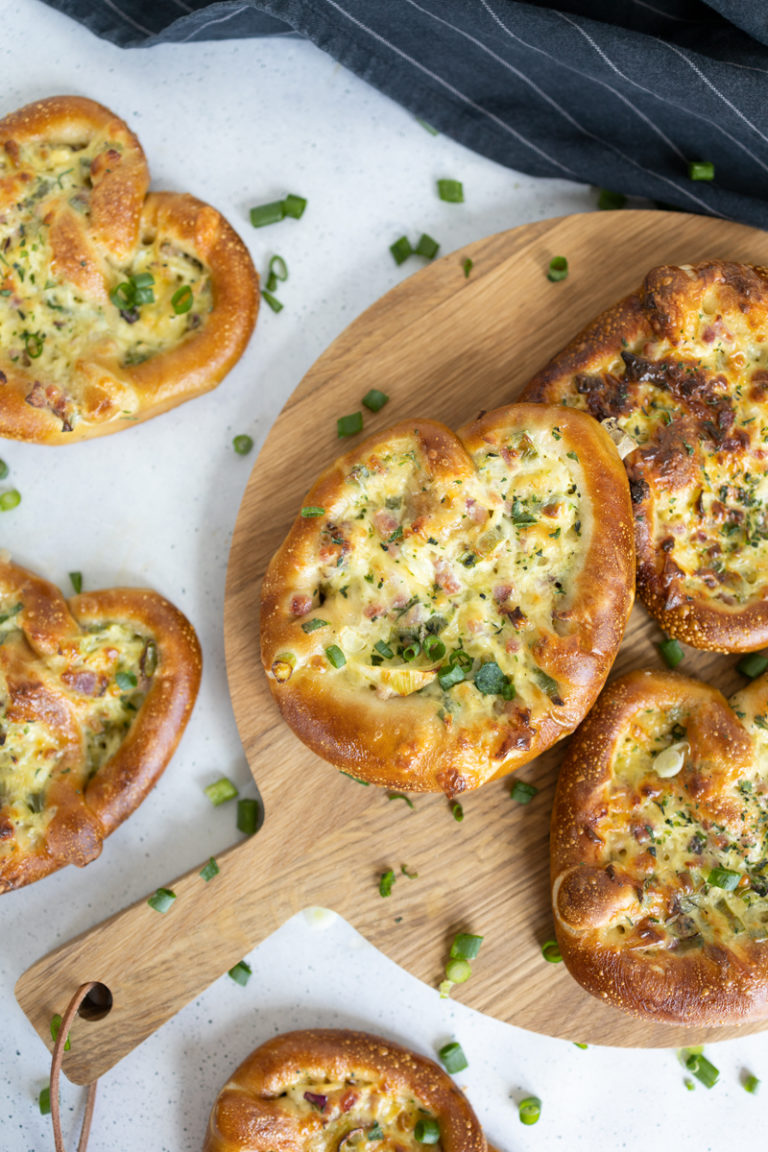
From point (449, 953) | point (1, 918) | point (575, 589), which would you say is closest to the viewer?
point (575, 589)

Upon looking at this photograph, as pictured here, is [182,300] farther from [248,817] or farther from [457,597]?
[248,817]

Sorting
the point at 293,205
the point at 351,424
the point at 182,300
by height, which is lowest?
the point at 351,424

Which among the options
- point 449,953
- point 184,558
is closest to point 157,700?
point 184,558

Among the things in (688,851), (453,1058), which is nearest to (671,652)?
(688,851)

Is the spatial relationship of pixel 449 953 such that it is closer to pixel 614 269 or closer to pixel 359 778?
pixel 359 778

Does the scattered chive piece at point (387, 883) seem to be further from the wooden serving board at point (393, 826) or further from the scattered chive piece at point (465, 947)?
the scattered chive piece at point (465, 947)

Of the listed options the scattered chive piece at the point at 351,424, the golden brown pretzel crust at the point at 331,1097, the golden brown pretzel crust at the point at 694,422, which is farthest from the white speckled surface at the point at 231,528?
the golden brown pretzel crust at the point at 694,422

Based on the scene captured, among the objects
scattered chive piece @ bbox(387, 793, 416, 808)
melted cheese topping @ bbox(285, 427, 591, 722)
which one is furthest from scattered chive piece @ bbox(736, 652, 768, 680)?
scattered chive piece @ bbox(387, 793, 416, 808)
